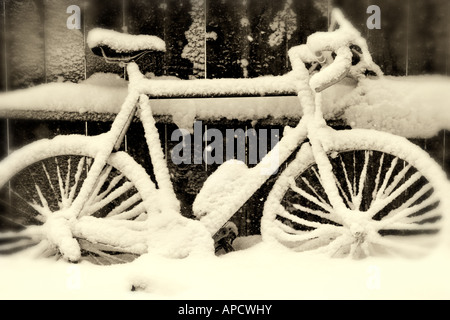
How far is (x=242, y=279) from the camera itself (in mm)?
2473

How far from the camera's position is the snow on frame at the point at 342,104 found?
299cm

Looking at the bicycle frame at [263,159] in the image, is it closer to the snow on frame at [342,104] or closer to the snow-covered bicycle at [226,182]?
the snow-covered bicycle at [226,182]

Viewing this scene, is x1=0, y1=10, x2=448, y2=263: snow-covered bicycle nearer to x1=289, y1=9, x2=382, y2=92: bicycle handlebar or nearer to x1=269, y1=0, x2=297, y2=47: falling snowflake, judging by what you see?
x1=289, y1=9, x2=382, y2=92: bicycle handlebar

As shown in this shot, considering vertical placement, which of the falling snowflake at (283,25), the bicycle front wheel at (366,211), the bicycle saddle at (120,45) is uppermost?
the falling snowflake at (283,25)

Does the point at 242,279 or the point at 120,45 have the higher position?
the point at 120,45

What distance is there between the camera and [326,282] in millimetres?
2400

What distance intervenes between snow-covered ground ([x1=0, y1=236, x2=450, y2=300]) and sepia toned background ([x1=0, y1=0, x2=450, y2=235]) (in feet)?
2.86

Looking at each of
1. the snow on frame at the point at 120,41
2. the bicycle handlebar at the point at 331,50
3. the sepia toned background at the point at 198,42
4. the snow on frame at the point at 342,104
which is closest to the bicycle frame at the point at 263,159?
the bicycle handlebar at the point at 331,50

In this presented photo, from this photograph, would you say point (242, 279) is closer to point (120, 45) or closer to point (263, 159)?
point (263, 159)

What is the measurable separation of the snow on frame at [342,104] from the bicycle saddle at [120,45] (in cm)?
50

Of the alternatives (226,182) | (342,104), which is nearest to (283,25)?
(342,104)

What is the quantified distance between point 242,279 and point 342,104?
135 cm

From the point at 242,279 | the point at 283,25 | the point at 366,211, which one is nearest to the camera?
the point at 242,279
